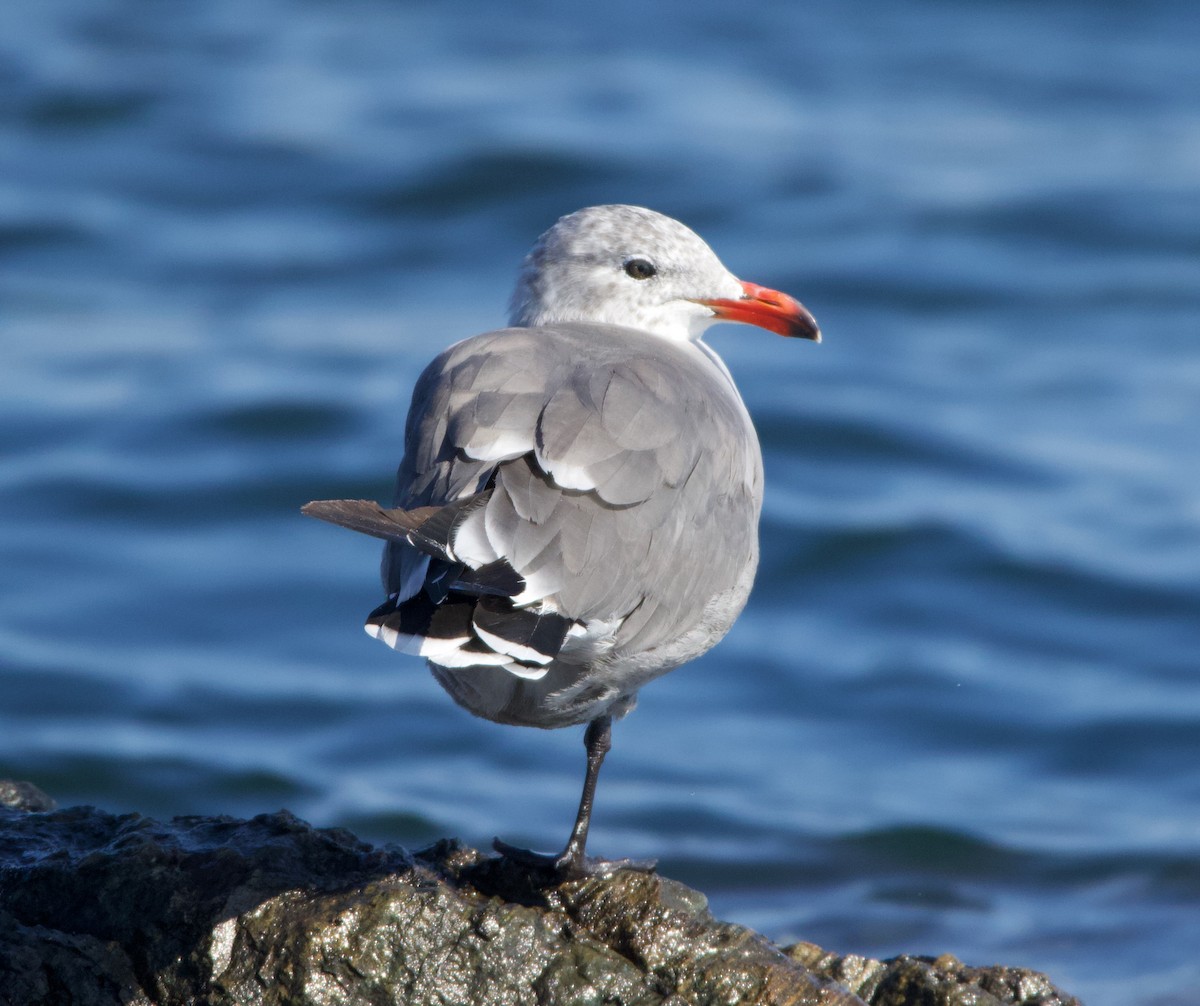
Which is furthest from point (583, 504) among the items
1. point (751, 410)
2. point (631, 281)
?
point (751, 410)

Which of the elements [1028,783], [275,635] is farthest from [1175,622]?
[275,635]

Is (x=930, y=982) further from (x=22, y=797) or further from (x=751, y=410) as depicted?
(x=751, y=410)

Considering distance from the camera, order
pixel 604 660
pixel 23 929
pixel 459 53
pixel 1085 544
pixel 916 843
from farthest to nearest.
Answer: pixel 459 53 < pixel 1085 544 < pixel 916 843 < pixel 604 660 < pixel 23 929

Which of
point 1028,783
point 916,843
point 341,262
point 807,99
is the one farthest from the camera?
point 807,99

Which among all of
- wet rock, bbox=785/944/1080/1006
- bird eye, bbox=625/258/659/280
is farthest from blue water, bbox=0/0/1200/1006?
bird eye, bbox=625/258/659/280

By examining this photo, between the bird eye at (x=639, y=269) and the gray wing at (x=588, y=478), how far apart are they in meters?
0.75

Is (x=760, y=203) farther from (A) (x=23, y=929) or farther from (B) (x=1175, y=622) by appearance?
(A) (x=23, y=929)

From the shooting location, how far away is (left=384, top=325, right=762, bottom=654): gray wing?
13.6 feet

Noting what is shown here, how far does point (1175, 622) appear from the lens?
33.3ft

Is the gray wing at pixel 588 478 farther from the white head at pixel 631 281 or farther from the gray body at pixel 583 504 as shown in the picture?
the white head at pixel 631 281

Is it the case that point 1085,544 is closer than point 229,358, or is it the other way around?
point 1085,544

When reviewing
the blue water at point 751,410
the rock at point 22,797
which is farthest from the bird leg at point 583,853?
the blue water at point 751,410

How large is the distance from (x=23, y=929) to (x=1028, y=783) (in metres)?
5.88

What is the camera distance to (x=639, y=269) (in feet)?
19.4
